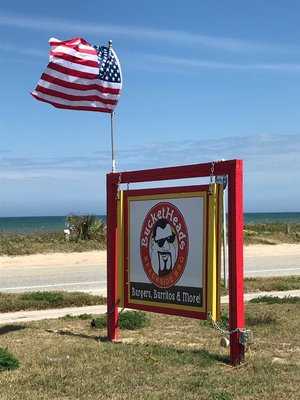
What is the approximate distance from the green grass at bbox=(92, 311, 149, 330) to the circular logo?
1.44 m

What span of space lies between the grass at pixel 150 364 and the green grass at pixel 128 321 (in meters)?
0.13

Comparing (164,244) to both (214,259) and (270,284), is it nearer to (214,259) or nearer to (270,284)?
(214,259)

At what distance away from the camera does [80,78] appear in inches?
356

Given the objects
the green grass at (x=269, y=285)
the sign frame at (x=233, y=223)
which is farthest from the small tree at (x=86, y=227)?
the sign frame at (x=233, y=223)

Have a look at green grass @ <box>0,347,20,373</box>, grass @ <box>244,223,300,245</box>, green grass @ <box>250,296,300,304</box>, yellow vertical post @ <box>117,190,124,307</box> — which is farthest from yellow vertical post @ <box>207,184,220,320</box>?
grass @ <box>244,223,300,245</box>

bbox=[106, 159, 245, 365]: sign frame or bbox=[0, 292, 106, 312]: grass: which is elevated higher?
bbox=[106, 159, 245, 365]: sign frame

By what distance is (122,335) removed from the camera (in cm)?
907

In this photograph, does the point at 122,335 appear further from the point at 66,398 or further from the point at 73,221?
the point at 73,221

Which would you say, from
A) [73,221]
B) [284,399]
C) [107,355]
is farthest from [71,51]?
[73,221]

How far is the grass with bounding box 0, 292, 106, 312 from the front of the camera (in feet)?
39.6

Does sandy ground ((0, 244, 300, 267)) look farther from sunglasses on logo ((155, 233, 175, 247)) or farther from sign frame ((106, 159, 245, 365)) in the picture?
sign frame ((106, 159, 245, 365))

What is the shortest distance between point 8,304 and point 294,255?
16.0 meters

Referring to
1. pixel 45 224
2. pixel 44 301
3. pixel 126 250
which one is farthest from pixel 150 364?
pixel 45 224

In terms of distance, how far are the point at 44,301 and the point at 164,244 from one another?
16.2 ft
